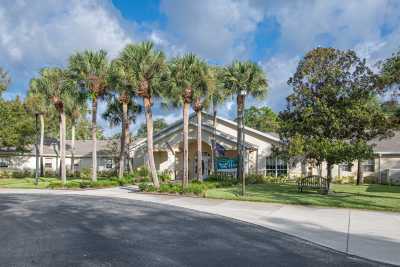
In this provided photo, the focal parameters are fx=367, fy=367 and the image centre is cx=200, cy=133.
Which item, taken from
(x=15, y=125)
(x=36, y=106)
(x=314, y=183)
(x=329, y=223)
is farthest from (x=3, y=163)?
(x=329, y=223)

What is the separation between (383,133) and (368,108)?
2254 mm

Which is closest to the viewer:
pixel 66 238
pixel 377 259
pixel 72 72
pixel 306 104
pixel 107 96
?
pixel 377 259

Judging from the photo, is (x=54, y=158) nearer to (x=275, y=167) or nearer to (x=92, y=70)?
(x=92, y=70)

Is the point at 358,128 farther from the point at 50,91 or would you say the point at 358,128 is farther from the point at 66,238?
the point at 50,91

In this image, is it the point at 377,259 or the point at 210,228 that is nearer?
the point at 377,259

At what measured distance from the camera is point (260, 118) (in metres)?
67.8

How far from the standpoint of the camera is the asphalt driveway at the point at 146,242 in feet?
24.0

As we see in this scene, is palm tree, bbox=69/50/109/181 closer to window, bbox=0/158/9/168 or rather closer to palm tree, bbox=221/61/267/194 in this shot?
palm tree, bbox=221/61/267/194

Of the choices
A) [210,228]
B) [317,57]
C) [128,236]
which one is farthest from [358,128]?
[128,236]

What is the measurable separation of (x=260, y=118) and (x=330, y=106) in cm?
4804

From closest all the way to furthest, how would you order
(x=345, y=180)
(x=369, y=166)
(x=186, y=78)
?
(x=186, y=78)
(x=345, y=180)
(x=369, y=166)

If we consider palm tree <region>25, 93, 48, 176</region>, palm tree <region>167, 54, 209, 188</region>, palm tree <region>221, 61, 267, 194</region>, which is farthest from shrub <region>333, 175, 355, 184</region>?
palm tree <region>25, 93, 48, 176</region>

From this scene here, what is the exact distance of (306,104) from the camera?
68.0 ft

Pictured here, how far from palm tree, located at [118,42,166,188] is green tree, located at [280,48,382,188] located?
8310mm
